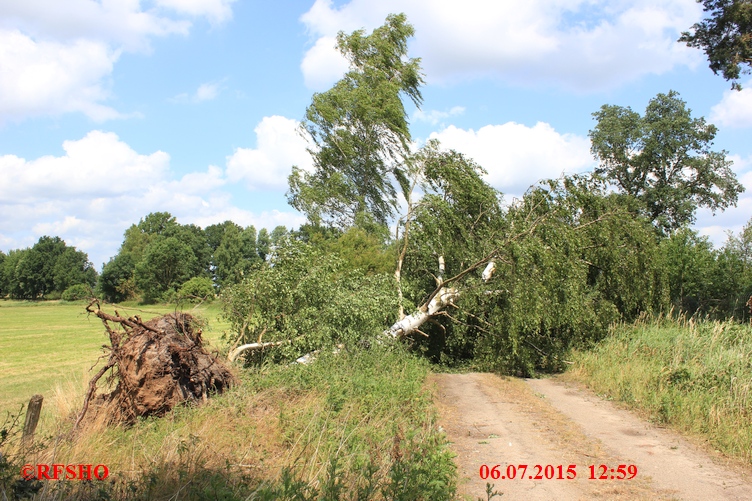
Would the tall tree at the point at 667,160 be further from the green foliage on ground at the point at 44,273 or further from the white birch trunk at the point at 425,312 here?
the green foliage on ground at the point at 44,273

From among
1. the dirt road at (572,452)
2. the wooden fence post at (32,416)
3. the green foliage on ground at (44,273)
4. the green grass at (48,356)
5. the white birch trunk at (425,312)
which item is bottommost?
the green grass at (48,356)

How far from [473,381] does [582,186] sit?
7363 mm

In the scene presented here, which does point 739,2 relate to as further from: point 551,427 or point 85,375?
point 85,375

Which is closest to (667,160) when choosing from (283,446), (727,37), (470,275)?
(727,37)

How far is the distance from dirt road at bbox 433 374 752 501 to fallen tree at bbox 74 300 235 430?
4077 mm

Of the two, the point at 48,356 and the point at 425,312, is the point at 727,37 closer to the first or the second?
the point at 425,312

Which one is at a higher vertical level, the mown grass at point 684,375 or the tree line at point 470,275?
the tree line at point 470,275

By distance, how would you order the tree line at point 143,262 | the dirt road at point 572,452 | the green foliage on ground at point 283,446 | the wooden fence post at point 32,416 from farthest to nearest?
the tree line at point 143,262, the wooden fence post at point 32,416, the dirt road at point 572,452, the green foliage on ground at point 283,446

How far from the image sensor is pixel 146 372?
26.8ft

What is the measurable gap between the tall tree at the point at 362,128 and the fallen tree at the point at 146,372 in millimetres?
19751

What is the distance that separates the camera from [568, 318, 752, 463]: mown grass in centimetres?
784

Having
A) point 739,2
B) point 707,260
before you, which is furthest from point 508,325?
point 739,2

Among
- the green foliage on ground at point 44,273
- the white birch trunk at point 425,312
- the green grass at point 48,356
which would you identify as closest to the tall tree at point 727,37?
the white birch trunk at point 425,312

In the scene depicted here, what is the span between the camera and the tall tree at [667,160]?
105ft
